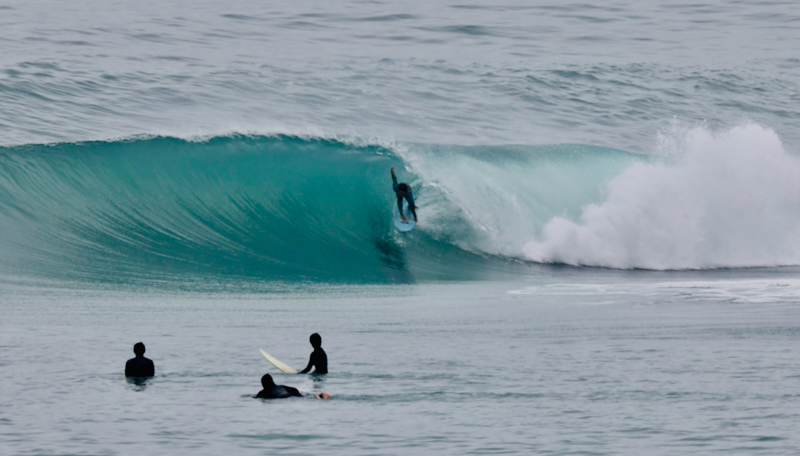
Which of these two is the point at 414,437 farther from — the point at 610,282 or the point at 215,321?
the point at 610,282

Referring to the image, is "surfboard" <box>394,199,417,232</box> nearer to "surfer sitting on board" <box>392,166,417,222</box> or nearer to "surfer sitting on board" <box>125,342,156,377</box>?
"surfer sitting on board" <box>392,166,417,222</box>

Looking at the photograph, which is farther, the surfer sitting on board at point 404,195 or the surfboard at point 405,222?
the surfboard at point 405,222

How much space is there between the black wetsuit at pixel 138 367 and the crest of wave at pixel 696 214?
9669 millimetres

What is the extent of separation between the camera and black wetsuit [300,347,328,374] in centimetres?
795

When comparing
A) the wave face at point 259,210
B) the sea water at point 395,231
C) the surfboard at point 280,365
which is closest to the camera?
the sea water at point 395,231

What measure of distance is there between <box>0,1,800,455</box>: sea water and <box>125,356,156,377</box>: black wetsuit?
17 centimetres

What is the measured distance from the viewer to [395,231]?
1597cm

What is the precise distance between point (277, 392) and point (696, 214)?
40.2ft

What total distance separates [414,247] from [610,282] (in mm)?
3222

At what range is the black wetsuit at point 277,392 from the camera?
7.15m

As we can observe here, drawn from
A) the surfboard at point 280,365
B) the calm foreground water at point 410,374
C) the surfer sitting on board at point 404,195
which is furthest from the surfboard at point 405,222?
the surfboard at point 280,365

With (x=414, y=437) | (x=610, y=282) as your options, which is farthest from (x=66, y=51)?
(x=414, y=437)

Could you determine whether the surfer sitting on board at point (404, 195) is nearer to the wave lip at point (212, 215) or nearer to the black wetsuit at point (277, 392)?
the wave lip at point (212, 215)

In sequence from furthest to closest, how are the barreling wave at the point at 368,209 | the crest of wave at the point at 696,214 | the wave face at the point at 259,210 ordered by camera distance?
1. the crest of wave at the point at 696,214
2. the barreling wave at the point at 368,209
3. the wave face at the point at 259,210
